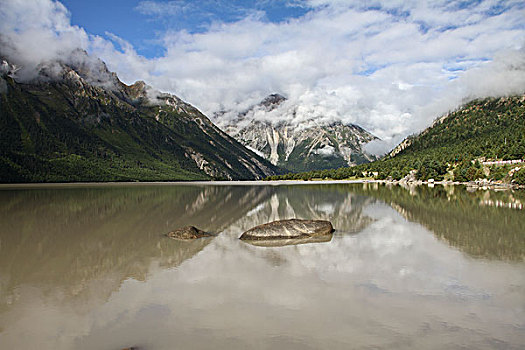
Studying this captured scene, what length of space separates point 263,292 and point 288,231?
541 inches

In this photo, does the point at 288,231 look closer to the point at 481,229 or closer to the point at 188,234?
the point at 188,234

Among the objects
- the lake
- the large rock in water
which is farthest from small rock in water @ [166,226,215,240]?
the large rock in water

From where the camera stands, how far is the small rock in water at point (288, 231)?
30.9m

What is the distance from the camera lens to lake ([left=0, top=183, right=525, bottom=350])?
42.7 ft

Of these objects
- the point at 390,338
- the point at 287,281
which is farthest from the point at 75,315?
the point at 390,338

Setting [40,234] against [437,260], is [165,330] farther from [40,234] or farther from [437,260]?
[40,234]

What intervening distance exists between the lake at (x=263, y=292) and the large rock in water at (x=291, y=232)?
1.31 metres

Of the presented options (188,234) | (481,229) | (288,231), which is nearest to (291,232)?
(288,231)

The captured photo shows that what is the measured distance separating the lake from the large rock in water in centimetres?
131

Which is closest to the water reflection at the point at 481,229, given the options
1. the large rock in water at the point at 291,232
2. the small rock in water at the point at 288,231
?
the large rock in water at the point at 291,232

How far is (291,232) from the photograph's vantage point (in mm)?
31312

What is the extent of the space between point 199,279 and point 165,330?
647 cm

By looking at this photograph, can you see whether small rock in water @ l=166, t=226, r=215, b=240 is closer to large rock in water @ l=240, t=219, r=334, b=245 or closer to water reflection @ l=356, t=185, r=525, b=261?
large rock in water @ l=240, t=219, r=334, b=245

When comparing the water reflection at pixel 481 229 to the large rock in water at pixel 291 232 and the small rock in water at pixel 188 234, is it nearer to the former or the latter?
Answer: the large rock in water at pixel 291 232
